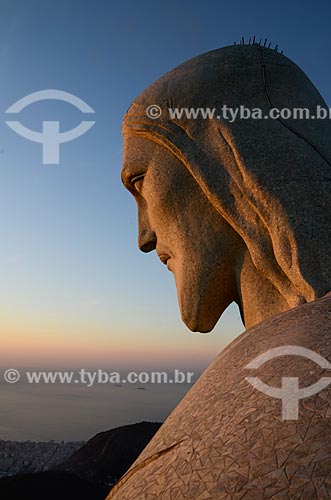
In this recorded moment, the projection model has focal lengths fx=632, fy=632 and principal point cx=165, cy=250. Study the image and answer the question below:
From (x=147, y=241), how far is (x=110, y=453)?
3.95m

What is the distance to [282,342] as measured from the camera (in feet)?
7.36

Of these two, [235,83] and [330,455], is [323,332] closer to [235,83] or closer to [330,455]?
[330,455]

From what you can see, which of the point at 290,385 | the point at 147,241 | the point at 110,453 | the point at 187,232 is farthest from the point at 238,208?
the point at 110,453

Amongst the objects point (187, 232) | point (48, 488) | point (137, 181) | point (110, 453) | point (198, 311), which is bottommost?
point (48, 488)

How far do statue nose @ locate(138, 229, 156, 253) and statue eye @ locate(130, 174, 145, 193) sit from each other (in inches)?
15.1

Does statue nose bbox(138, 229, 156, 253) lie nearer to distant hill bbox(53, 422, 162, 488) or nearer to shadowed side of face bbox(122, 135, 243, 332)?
shadowed side of face bbox(122, 135, 243, 332)

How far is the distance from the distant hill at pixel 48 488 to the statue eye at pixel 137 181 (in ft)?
10.7

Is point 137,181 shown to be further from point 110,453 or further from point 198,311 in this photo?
point 110,453

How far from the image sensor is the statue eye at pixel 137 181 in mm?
5043

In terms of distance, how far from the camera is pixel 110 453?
8.18 m

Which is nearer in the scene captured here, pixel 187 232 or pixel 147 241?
pixel 187 232

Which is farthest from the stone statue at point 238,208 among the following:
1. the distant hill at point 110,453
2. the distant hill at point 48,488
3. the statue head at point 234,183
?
the distant hill at point 110,453

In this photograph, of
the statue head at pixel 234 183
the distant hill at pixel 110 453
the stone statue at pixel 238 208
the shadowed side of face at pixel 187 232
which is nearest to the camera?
the stone statue at pixel 238 208

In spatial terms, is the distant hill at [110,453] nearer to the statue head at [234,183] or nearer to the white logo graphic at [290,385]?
the statue head at [234,183]
